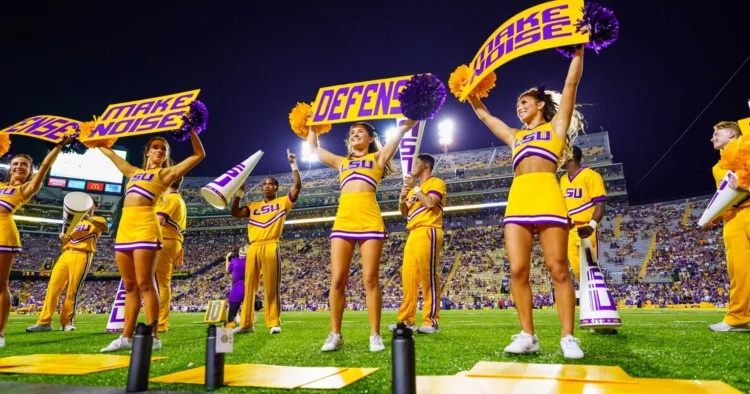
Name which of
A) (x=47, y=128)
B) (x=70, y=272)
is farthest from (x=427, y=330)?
(x=70, y=272)

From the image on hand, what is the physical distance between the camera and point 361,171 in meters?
4.46

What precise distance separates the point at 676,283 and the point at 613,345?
26.8m

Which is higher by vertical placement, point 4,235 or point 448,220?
point 448,220

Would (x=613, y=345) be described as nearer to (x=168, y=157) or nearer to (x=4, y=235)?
(x=168, y=157)

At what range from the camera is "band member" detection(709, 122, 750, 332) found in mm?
4914

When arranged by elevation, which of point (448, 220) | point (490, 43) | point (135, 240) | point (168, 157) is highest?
point (448, 220)

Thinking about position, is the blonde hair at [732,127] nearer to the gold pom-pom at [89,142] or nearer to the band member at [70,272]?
the gold pom-pom at [89,142]

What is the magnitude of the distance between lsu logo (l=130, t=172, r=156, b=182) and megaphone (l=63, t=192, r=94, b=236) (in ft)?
6.79

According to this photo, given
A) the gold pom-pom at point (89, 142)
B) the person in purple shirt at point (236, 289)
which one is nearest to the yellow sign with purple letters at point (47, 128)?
the gold pom-pom at point (89, 142)

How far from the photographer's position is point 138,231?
4.54 m

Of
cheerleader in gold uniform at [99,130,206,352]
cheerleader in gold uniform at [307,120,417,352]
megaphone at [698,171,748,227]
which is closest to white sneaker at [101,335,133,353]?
cheerleader in gold uniform at [99,130,206,352]

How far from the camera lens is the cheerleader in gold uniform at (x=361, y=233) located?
4176 millimetres

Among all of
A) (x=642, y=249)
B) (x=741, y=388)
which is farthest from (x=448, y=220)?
(x=741, y=388)

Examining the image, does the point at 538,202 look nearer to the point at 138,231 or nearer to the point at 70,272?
the point at 138,231
